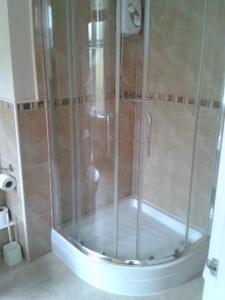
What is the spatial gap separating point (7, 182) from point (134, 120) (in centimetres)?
117

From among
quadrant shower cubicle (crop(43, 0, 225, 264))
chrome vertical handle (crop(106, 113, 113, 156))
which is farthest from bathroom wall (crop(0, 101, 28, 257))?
chrome vertical handle (crop(106, 113, 113, 156))

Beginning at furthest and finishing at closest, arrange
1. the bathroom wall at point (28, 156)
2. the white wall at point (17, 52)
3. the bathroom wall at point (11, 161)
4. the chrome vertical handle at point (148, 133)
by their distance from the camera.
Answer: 1. the chrome vertical handle at point (148, 133)
2. the bathroom wall at point (11, 161)
3. the bathroom wall at point (28, 156)
4. the white wall at point (17, 52)

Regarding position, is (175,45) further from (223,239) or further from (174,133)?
(223,239)

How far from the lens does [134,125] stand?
256 centimetres

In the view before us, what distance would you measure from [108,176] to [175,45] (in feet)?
3.78

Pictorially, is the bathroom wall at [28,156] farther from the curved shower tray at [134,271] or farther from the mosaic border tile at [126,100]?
the curved shower tray at [134,271]

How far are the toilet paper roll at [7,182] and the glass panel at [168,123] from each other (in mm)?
939

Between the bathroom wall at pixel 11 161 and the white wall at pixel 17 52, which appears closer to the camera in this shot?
the white wall at pixel 17 52

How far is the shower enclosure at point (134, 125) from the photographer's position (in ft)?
6.47

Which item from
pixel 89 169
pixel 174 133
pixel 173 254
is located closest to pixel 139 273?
pixel 173 254

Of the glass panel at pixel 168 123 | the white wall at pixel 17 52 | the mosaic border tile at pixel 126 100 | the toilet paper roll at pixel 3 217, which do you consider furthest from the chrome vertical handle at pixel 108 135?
the toilet paper roll at pixel 3 217

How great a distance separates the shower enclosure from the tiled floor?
7 cm

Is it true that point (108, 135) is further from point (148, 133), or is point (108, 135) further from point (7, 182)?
point (7, 182)

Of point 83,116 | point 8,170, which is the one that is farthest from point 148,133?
point 8,170
